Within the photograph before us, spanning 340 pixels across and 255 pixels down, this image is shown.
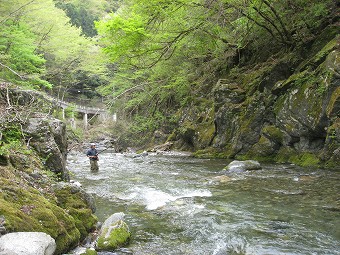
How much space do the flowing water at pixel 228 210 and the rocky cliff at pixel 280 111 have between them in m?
1.34

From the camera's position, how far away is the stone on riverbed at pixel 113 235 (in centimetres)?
467

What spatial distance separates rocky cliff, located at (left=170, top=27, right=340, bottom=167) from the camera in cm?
1044

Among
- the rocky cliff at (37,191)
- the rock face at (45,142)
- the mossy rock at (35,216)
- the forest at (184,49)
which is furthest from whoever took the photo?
the forest at (184,49)

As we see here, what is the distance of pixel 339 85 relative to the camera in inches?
393

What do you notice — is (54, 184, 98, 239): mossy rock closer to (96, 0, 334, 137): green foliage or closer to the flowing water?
the flowing water

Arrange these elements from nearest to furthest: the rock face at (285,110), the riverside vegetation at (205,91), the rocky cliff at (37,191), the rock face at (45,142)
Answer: the rocky cliff at (37,191) → the riverside vegetation at (205,91) → the rock face at (45,142) → the rock face at (285,110)

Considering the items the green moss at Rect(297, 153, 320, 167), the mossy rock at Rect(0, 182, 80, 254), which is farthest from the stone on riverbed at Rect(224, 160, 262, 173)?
the mossy rock at Rect(0, 182, 80, 254)

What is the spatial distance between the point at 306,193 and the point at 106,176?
6.98 metres

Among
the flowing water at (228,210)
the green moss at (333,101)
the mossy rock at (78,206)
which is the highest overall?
the green moss at (333,101)

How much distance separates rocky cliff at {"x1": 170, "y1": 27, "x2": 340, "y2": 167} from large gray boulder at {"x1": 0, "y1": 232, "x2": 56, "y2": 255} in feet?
29.9

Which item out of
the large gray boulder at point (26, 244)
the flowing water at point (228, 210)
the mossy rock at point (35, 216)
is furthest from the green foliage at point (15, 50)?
the large gray boulder at point (26, 244)

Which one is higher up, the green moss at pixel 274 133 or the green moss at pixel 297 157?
the green moss at pixel 274 133

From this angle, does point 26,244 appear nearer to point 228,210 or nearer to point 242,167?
point 228,210

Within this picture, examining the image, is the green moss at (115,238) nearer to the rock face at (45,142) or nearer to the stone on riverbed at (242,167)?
the rock face at (45,142)
